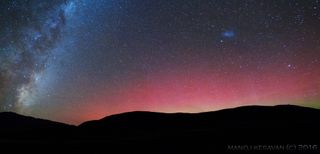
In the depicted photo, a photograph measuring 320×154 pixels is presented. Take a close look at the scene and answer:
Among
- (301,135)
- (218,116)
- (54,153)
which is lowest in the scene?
(54,153)

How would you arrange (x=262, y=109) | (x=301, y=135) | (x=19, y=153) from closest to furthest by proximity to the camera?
1. (x=19, y=153)
2. (x=301, y=135)
3. (x=262, y=109)

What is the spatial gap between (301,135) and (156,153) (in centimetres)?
813

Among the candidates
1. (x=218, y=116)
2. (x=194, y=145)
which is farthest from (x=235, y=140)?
(x=218, y=116)

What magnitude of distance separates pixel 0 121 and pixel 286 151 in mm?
94740

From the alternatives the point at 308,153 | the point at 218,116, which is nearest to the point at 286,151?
→ the point at 308,153

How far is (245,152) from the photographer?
9883mm

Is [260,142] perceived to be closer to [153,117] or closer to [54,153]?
[54,153]

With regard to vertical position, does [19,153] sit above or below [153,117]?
below

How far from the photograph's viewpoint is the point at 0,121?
82.2 m

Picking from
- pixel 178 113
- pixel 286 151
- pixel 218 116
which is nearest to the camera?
pixel 286 151

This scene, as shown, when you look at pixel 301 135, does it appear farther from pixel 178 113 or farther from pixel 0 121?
pixel 0 121

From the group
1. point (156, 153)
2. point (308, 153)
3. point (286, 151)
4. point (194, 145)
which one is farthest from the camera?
point (194, 145)

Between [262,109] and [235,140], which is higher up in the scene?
[262,109]

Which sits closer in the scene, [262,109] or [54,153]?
[54,153]
